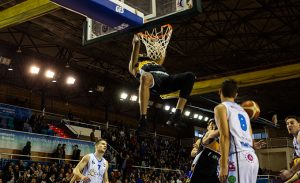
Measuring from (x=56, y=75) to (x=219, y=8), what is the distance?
12.1 metres

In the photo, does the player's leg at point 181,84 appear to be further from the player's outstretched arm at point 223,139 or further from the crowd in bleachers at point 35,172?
the crowd in bleachers at point 35,172

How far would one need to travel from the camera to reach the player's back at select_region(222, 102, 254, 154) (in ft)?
14.1

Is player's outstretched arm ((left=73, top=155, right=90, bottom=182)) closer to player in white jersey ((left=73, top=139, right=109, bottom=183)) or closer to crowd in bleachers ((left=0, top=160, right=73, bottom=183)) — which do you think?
player in white jersey ((left=73, top=139, right=109, bottom=183))

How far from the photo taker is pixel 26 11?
12.7 m

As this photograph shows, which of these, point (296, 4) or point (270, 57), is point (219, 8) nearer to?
point (296, 4)

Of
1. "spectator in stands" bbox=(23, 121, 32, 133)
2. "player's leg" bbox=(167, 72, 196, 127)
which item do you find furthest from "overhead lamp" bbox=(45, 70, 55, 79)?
"player's leg" bbox=(167, 72, 196, 127)

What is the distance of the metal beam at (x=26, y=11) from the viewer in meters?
12.0

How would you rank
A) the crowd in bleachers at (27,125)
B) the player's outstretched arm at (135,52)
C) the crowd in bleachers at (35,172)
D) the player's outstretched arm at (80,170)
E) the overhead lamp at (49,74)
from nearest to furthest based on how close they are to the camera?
the player's outstretched arm at (135,52) < the player's outstretched arm at (80,170) < the crowd in bleachers at (35,172) < the crowd in bleachers at (27,125) < the overhead lamp at (49,74)

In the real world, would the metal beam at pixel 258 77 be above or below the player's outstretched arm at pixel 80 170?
above

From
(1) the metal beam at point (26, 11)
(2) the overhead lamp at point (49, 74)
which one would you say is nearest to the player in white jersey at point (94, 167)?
(1) the metal beam at point (26, 11)

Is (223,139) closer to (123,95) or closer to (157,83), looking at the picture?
(157,83)

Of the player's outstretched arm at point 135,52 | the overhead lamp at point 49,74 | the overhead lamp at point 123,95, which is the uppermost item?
the overhead lamp at point 49,74

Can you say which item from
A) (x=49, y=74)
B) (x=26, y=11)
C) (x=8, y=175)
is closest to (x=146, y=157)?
(x=49, y=74)

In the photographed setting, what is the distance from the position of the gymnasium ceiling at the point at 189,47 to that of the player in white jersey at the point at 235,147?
11.0m
